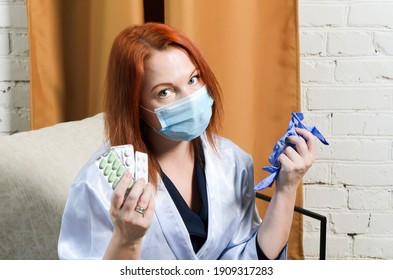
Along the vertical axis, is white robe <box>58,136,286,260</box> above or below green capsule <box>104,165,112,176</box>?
below

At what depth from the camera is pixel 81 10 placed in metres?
1.40

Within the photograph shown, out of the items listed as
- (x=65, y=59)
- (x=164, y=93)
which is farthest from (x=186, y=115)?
(x=65, y=59)

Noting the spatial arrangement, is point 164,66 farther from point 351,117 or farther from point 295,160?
point 351,117

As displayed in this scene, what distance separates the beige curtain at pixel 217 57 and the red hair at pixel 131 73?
49 cm

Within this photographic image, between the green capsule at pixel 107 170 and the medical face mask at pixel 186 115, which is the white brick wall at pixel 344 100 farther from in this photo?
the green capsule at pixel 107 170

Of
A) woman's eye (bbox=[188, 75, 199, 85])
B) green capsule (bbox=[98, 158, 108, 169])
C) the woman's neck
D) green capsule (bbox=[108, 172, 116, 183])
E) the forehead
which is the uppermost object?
the forehead

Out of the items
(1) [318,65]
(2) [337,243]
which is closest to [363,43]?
(1) [318,65]

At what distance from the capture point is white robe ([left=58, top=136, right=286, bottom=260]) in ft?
2.72

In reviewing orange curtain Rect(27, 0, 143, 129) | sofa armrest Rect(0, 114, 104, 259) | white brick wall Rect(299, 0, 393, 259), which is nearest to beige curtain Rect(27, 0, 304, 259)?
orange curtain Rect(27, 0, 143, 129)

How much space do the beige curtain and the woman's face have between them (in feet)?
1.65

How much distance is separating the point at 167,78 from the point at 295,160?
0.72ft

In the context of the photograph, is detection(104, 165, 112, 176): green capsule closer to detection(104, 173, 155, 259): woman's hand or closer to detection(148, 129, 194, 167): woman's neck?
detection(104, 173, 155, 259): woman's hand
